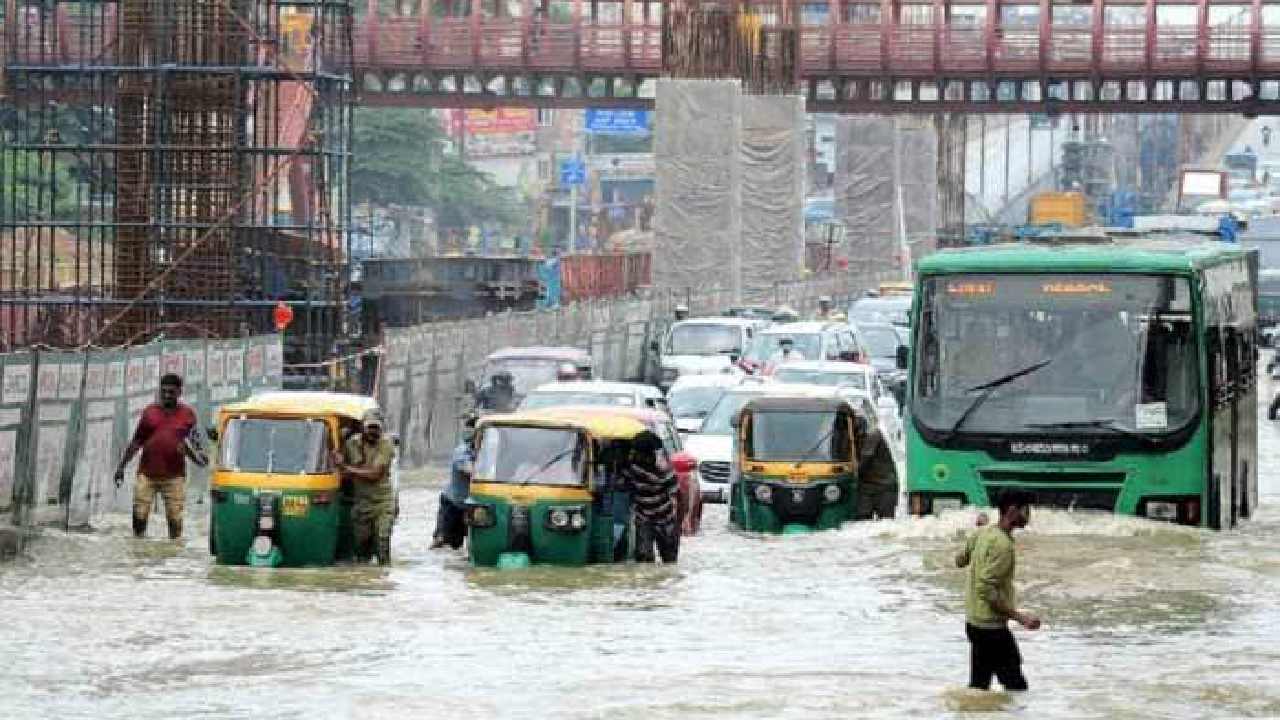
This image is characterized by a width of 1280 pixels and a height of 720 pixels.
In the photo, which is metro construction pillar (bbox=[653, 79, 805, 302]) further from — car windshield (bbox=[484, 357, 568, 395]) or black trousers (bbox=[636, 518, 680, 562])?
black trousers (bbox=[636, 518, 680, 562])

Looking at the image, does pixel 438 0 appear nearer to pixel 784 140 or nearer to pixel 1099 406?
pixel 784 140

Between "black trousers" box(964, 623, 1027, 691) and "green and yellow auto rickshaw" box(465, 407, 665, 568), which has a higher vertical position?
"green and yellow auto rickshaw" box(465, 407, 665, 568)

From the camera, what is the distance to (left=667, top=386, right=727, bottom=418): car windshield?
38.5 metres

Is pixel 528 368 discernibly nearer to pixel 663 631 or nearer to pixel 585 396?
pixel 585 396

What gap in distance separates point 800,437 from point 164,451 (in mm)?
6344

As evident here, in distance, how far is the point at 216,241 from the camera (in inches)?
1833

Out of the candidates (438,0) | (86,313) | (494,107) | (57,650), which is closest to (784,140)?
(494,107)

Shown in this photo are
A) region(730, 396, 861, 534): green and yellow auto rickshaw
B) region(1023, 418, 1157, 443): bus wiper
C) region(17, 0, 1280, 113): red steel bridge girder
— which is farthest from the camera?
region(17, 0, 1280, 113): red steel bridge girder

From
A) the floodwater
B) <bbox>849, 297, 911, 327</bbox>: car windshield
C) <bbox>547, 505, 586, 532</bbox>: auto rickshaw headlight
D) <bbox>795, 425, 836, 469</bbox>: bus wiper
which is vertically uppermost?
<bbox>849, 297, 911, 327</bbox>: car windshield

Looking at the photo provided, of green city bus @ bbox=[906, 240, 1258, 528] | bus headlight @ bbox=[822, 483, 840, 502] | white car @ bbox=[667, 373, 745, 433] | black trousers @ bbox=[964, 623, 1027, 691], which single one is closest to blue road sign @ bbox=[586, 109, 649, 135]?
white car @ bbox=[667, 373, 745, 433]

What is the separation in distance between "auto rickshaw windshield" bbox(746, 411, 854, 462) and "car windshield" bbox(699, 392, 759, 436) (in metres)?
4.27

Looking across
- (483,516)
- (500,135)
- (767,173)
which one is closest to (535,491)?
(483,516)

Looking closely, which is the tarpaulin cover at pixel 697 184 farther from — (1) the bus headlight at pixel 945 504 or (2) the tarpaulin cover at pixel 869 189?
(1) the bus headlight at pixel 945 504

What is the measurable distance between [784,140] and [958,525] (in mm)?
47544
